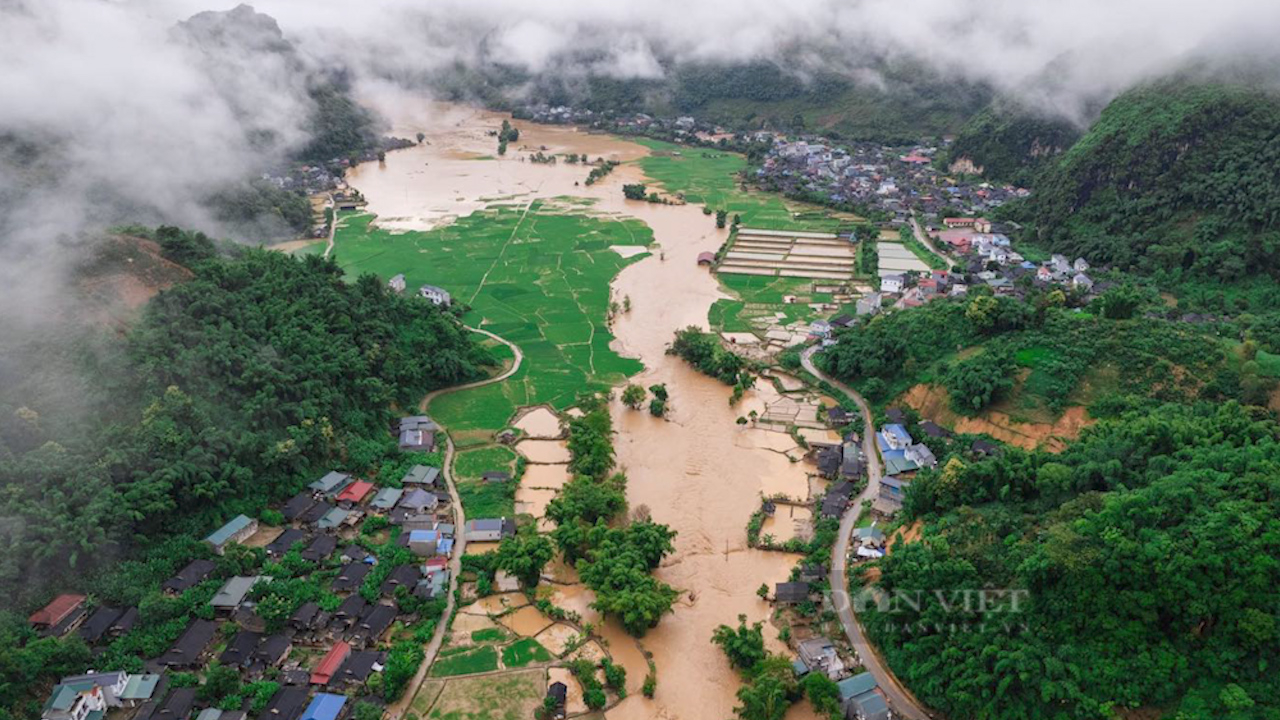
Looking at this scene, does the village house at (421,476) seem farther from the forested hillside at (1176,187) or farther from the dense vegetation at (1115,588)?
the forested hillside at (1176,187)

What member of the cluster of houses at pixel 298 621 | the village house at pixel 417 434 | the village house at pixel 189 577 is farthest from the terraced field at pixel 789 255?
the village house at pixel 189 577

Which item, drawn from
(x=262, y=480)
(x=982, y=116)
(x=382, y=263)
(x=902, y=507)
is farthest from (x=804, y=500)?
(x=982, y=116)

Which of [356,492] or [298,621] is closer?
[298,621]

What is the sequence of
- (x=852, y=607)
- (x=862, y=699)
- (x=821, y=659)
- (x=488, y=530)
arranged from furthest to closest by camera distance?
(x=488, y=530), (x=852, y=607), (x=821, y=659), (x=862, y=699)

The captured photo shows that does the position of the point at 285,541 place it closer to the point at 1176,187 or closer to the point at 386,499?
the point at 386,499

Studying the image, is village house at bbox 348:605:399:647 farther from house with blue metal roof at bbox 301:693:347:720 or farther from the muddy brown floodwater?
the muddy brown floodwater

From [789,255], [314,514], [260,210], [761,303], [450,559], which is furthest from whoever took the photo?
[260,210]

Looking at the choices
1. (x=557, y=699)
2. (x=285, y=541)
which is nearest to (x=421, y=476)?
(x=285, y=541)
